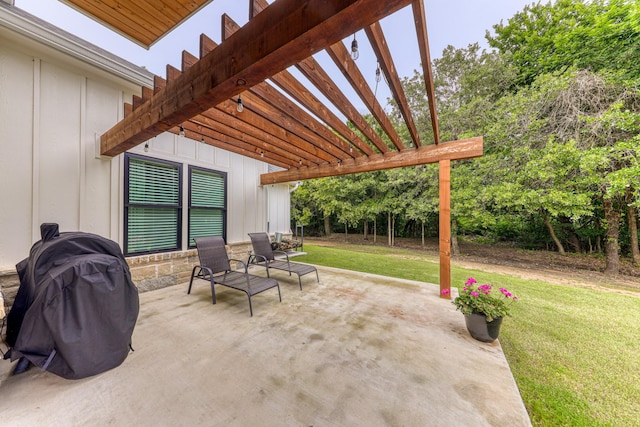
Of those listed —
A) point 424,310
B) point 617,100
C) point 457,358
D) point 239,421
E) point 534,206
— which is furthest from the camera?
point 534,206

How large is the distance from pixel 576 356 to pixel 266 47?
4280 millimetres

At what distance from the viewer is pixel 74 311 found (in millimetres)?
1595

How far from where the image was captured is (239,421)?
58.2 inches

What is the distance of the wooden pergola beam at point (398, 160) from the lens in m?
3.64

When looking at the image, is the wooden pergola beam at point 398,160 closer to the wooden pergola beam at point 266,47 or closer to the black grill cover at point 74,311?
the wooden pergola beam at point 266,47

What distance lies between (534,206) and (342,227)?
12247 millimetres

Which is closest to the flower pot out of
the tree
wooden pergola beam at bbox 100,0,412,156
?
wooden pergola beam at bbox 100,0,412,156

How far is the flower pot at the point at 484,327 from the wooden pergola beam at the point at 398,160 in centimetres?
246

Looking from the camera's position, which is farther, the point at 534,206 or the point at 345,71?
the point at 534,206

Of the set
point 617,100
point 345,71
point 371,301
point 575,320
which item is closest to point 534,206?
point 617,100

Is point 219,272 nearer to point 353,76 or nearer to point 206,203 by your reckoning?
point 206,203

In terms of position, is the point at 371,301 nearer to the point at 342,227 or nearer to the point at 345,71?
the point at 345,71

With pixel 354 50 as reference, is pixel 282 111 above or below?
above

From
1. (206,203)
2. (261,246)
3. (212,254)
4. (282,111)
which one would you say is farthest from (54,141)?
(261,246)
